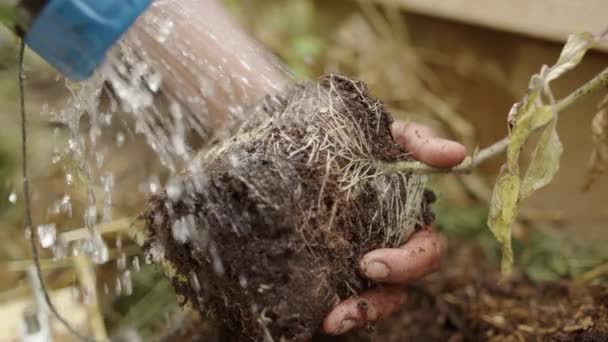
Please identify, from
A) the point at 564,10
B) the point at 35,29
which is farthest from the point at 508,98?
the point at 35,29

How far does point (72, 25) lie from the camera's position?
28.7 inches

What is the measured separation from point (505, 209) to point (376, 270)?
0.18m

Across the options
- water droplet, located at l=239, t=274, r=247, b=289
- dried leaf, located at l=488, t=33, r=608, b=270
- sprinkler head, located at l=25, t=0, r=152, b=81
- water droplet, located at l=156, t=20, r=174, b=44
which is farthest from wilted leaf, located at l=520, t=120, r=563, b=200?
water droplet, located at l=156, t=20, r=174, b=44

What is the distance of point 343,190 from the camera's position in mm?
848

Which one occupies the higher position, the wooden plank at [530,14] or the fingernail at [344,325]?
the wooden plank at [530,14]

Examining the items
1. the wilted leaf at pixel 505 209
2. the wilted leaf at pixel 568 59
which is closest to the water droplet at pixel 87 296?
the wilted leaf at pixel 505 209

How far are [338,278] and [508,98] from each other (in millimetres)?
1064

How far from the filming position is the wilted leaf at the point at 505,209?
804mm

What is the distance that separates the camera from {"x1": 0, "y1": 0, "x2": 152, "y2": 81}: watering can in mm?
724

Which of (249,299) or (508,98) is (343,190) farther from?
(508,98)

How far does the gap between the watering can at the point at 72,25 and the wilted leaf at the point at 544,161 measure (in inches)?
19.7

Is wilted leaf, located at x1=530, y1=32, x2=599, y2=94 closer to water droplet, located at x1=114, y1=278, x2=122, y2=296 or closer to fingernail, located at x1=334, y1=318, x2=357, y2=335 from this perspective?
fingernail, located at x1=334, y1=318, x2=357, y2=335

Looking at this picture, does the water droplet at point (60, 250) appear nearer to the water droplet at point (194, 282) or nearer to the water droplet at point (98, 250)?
the water droplet at point (98, 250)

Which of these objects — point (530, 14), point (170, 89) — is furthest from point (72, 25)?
point (530, 14)
